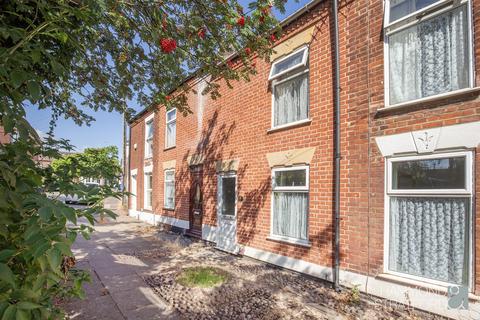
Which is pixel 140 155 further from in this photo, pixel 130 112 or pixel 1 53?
pixel 1 53

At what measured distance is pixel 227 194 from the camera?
8961mm

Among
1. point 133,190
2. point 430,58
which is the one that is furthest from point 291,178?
point 133,190

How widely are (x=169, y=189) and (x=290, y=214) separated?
7099 mm

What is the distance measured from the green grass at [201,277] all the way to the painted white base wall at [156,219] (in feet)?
15.4

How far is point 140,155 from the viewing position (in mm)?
16391

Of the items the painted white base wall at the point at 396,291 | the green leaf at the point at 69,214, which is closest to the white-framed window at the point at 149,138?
the painted white base wall at the point at 396,291

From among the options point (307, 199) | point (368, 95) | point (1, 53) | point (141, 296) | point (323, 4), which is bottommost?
point (141, 296)

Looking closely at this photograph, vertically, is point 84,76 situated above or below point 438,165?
above

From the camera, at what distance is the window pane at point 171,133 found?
12.6 metres

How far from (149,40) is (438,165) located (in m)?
4.23

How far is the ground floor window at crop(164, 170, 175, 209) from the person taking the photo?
1231 centimetres

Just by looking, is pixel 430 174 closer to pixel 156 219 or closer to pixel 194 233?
pixel 194 233

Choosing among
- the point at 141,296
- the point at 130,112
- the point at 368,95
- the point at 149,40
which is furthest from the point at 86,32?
the point at 368,95

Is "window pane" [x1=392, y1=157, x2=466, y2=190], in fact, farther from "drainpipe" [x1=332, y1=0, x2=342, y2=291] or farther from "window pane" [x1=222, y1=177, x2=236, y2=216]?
"window pane" [x1=222, y1=177, x2=236, y2=216]
